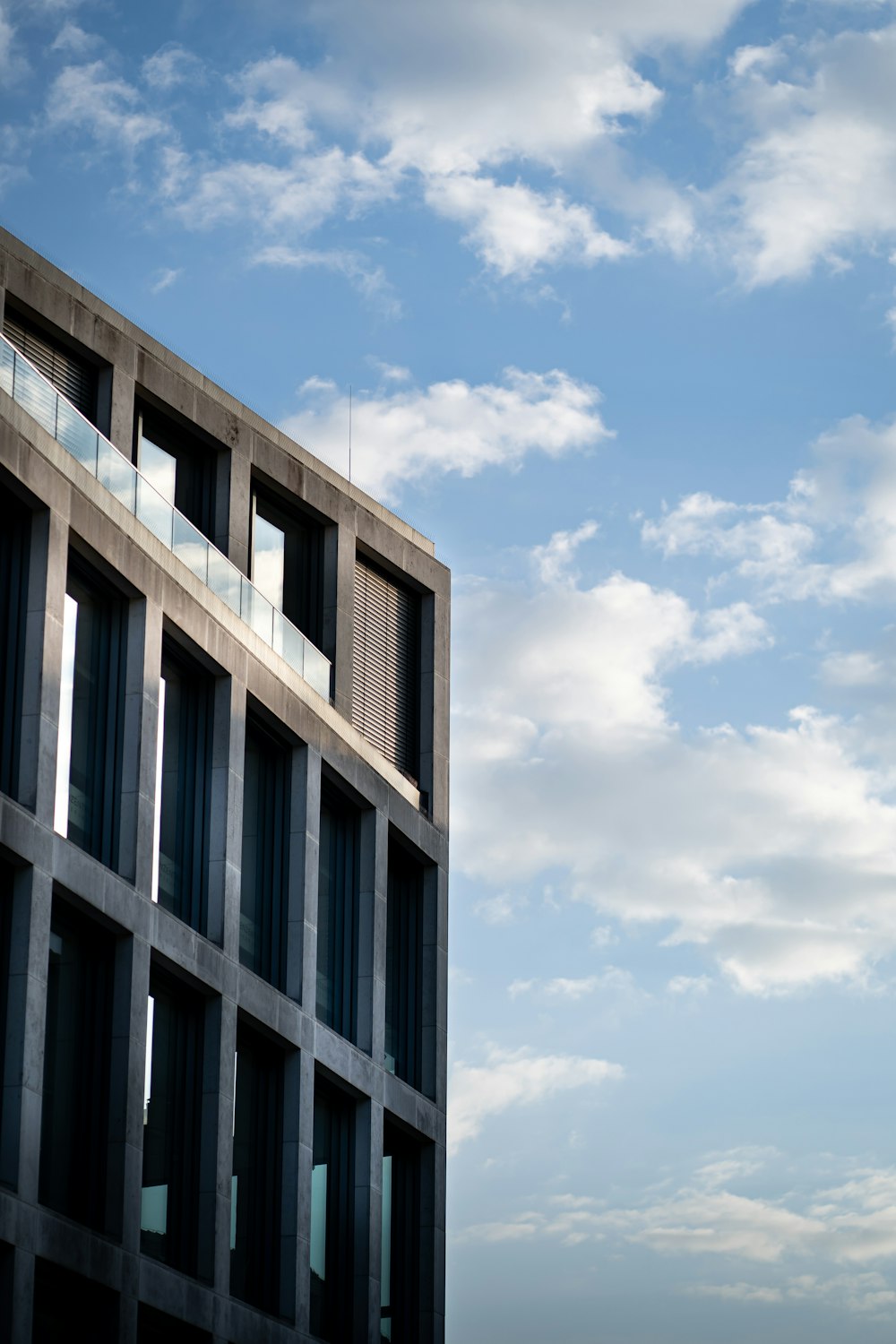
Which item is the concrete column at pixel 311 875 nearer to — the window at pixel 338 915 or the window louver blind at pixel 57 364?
the window at pixel 338 915

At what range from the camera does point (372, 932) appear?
50.0 meters

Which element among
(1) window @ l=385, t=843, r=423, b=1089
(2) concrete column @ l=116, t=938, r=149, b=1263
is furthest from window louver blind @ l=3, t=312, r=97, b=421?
(1) window @ l=385, t=843, r=423, b=1089

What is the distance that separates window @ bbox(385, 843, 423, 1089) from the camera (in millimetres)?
52062

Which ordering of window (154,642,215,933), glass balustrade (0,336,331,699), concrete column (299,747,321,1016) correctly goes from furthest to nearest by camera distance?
concrete column (299,747,321,1016) → window (154,642,215,933) → glass balustrade (0,336,331,699)

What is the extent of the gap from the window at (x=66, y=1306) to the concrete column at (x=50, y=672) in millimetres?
7496

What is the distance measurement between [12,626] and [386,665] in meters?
17.5

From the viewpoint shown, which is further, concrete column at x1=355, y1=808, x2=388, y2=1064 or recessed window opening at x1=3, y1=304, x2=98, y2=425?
concrete column at x1=355, y1=808, x2=388, y2=1064

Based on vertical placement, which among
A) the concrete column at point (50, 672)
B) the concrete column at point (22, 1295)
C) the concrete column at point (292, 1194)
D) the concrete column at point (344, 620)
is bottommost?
the concrete column at point (22, 1295)

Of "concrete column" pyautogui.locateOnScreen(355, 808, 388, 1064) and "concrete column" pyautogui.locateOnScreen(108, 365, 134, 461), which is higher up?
"concrete column" pyautogui.locateOnScreen(108, 365, 134, 461)

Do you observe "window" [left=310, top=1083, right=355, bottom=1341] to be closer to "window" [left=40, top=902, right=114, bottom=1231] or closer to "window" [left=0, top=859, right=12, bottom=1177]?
"window" [left=40, top=902, right=114, bottom=1231]

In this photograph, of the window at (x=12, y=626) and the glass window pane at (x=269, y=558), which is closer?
the window at (x=12, y=626)

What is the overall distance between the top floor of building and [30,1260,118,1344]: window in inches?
530

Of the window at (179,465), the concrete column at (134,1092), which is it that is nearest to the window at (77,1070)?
the concrete column at (134,1092)

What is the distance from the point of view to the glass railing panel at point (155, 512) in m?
42.2
